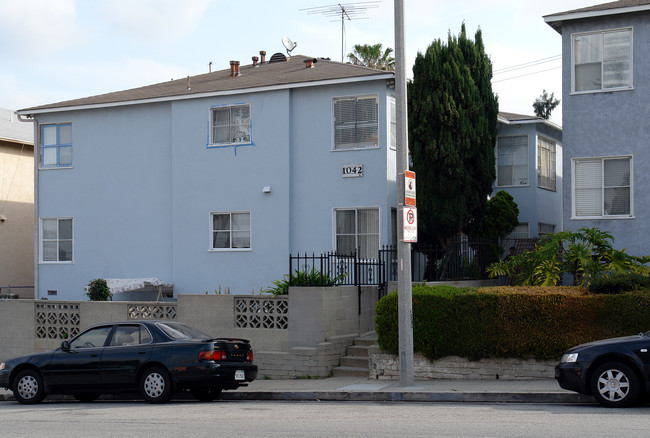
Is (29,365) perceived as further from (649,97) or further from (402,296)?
(649,97)

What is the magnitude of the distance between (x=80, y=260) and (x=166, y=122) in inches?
193

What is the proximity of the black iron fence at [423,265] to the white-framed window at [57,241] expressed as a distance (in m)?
7.89

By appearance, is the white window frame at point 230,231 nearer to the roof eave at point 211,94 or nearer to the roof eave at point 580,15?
the roof eave at point 211,94

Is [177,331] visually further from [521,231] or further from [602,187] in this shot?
[521,231]

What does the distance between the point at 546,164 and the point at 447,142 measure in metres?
6.88

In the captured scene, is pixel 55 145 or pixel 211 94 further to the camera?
pixel 55 145

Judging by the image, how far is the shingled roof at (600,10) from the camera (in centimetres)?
1881

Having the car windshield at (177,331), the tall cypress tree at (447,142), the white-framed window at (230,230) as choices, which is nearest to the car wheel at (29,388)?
the car windshield at (177,331)

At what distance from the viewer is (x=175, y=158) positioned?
2389 cm

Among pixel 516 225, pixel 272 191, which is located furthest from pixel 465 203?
pixel 272 191

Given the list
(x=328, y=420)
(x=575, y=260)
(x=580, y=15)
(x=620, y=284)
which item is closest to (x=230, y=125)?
(x=580, y=15)

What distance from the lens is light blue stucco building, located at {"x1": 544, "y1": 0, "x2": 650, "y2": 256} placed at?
62.4ft

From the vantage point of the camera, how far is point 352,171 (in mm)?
21406

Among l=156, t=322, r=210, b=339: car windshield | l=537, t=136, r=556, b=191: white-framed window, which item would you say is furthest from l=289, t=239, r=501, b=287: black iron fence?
l=537, t=136, r=556, b=191: white-framed window
